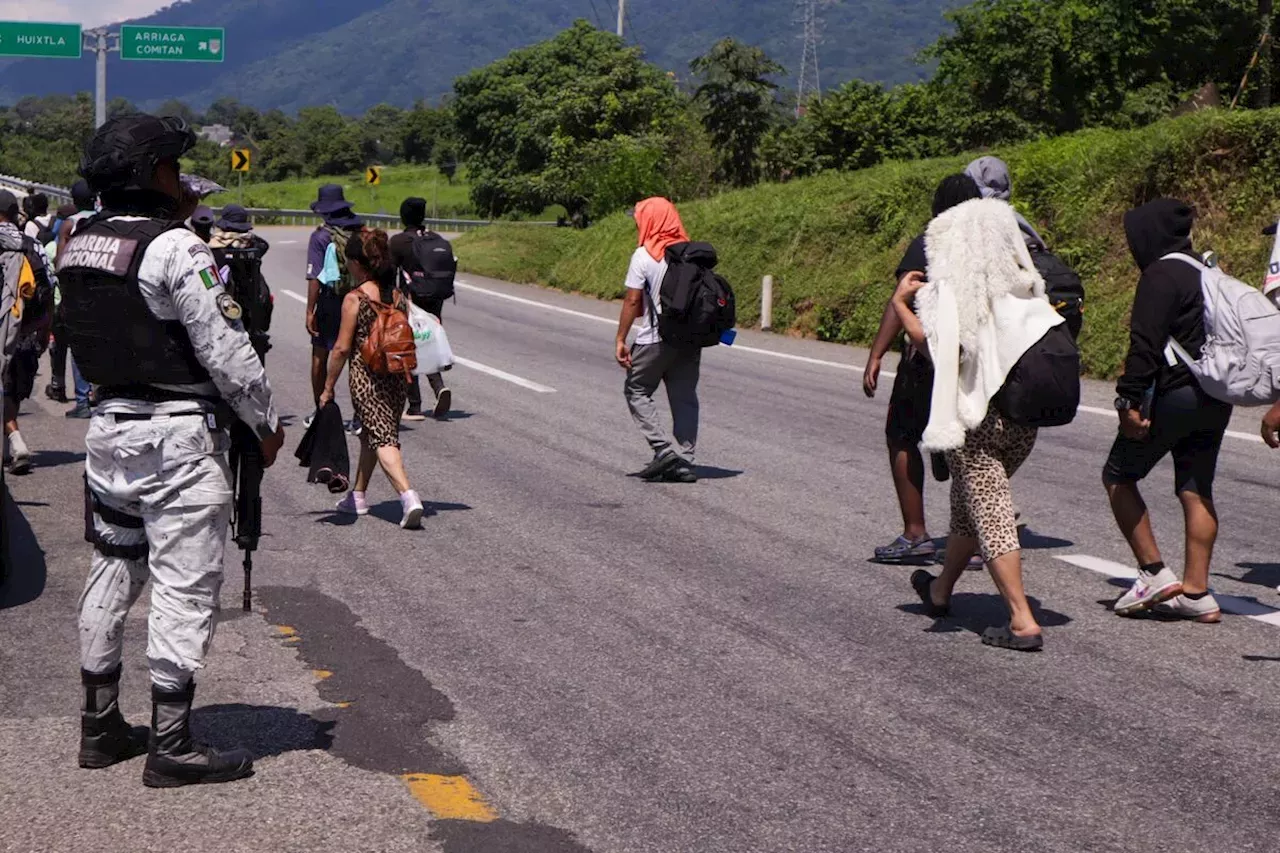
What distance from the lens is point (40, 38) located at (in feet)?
146

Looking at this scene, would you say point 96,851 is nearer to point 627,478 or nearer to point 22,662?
point 22,662

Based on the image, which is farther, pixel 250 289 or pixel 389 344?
pixel 389 344

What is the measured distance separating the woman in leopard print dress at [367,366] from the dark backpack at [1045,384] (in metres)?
3.97

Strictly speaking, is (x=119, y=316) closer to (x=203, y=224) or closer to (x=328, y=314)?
(x=203, y=224)

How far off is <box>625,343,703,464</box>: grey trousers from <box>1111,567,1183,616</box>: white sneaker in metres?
4.14

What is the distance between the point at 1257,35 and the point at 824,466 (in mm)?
27155

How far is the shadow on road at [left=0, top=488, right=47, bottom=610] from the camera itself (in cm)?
736

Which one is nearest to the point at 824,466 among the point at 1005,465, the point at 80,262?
the point at 1005,465

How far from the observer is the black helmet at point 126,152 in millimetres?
4707

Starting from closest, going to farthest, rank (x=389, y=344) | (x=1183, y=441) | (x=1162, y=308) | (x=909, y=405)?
(x=1162, y=308) → (x=1183, y=441) → (x=909, y=405) → (x=389, y=344)

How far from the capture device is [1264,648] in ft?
21.5

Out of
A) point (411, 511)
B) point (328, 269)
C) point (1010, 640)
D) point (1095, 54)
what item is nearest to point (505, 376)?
point (328, 269)

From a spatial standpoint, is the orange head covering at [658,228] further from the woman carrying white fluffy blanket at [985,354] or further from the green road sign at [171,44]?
the green road sign at [171,44]

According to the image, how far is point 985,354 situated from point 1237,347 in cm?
118
